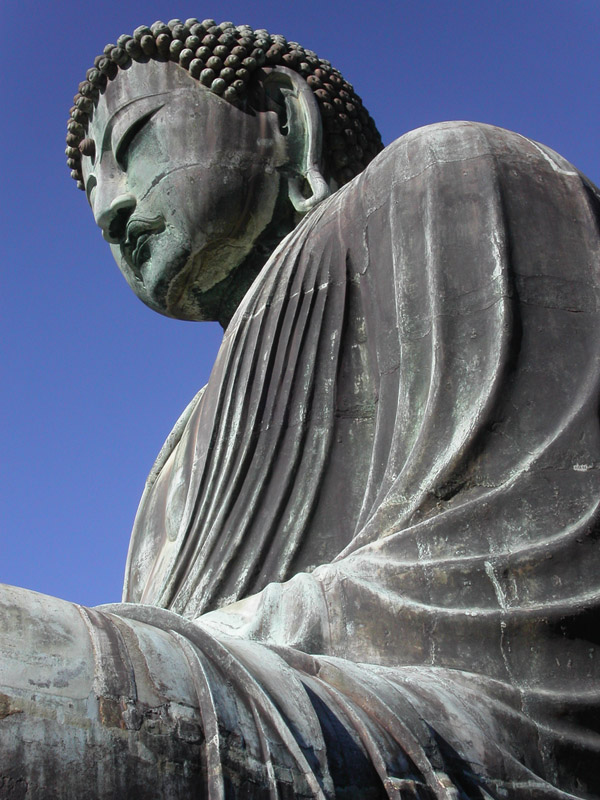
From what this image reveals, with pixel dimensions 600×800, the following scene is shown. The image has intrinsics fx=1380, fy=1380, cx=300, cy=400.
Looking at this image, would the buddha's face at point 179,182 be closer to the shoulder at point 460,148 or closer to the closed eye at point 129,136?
the closed eye at point 129,136

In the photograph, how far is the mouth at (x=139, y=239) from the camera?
6.43 metres

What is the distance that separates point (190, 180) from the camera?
6332mm

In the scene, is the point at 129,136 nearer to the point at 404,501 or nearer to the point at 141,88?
the point at 141,88

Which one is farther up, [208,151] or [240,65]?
[240,65]

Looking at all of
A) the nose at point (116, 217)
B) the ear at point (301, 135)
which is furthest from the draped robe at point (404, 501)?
the nose at point (116, 217)

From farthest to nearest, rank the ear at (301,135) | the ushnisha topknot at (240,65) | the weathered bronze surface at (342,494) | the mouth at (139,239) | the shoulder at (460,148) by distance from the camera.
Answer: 1. the ushnisha topknot at (240,65)
2. the mouth at (139,239)
3. the ear at (301,135)
4. the shoulder at (460,148)
5. the weathered bronze surface at (342,494)

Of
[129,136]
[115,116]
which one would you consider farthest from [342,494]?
[115,116]

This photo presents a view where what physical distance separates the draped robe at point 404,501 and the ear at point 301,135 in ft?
2.26

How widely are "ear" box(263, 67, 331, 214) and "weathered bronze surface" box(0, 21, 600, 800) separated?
0.01m

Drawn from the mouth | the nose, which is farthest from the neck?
the nose

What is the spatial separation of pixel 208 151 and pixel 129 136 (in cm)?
46

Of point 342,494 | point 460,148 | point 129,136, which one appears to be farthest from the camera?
point 129,136

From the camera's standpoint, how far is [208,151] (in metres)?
6.39

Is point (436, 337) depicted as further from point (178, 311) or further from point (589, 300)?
point (178, 311)
